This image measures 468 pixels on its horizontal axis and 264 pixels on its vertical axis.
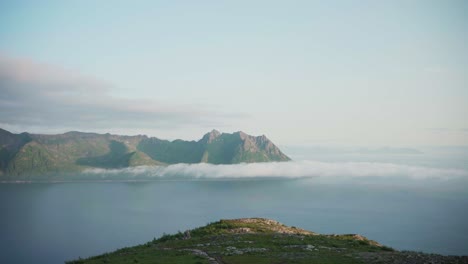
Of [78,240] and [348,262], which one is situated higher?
[348,262]

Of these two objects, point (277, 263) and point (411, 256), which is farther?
point (411, 256)

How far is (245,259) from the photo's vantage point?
30.9 meters

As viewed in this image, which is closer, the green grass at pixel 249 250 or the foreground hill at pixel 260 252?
the foreground hill at pixel 260 252

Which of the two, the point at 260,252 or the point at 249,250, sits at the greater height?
the point at 260,252

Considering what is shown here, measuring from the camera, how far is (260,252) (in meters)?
34.3

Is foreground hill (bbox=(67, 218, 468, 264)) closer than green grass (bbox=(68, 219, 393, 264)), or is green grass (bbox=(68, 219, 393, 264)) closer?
foreground hill (bbox=(67, 218, 468, 264))

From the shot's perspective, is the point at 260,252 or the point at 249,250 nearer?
the point at 260,252

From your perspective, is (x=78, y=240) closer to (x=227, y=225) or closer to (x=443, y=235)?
(x=227, y=225)

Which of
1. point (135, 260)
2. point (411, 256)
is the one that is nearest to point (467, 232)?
point (411, 256)

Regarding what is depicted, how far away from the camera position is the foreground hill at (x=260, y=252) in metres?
30.2

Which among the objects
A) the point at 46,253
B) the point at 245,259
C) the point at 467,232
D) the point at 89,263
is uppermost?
the point at 245,259

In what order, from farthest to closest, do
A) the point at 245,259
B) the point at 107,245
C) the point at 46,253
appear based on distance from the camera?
the point at 107,245 < the point at 46,253 < the point at 245,259

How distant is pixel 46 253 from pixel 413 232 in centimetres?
18204

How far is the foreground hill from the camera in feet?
99.0
